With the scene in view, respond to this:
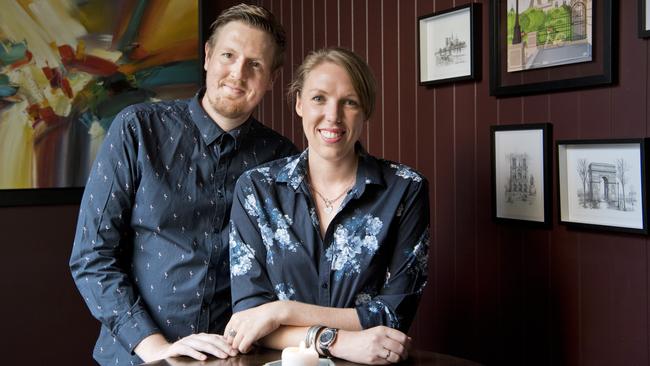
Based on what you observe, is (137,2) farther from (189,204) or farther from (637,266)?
(637,266)

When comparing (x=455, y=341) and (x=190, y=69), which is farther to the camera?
(x=190, y=69)

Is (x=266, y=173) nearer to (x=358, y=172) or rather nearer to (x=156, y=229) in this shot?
(x=358, y=172)

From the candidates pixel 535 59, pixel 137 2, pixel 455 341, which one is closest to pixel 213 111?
pixel 535 59

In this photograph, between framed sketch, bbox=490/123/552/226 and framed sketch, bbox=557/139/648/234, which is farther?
framed sketch, bbox=490/123/552/226

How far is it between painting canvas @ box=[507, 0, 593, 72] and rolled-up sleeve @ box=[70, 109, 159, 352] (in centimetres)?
114

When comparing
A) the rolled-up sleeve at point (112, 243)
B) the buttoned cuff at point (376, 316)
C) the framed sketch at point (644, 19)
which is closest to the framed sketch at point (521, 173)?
the framed sketch at point (644, 19)

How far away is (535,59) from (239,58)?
2.80 feet

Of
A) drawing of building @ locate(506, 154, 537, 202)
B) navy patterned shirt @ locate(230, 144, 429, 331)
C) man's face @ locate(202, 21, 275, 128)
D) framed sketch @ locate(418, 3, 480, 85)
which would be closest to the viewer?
navy patterned shirt @ locate(230, 144, 429, 331)

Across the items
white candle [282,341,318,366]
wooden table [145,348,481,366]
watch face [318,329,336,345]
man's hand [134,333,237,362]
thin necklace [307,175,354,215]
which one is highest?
thin necklace [307,175,354,215]

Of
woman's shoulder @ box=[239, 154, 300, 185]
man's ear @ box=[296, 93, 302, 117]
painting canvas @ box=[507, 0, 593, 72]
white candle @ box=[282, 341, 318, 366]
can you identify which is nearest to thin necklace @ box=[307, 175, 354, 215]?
woman's shoulder @ box=[239, 154, 300, 185]

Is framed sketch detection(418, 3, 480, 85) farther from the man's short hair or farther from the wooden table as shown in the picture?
the wooden table

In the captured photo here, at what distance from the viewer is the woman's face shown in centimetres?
188

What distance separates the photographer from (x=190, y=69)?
3549mm

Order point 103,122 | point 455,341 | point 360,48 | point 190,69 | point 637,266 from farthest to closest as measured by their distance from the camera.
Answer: point 190,69 < point 103,122 < point 360,48 < point 455,341 < point 637,266
